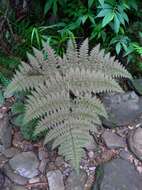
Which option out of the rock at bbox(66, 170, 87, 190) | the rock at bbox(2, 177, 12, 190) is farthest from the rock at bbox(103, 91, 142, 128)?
the rock at bbox(2, 177, 12, 190)

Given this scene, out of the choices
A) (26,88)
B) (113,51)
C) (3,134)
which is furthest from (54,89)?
(113,51)

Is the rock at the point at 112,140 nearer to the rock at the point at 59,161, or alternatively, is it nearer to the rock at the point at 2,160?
the rock at the point at 59,161

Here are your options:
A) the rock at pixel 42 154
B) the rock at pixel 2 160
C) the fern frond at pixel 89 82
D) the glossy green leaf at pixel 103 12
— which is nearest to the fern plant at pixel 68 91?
the fern frond at pixel 89 82

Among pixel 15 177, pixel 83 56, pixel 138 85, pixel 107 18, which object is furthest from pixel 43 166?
pixel 107 18

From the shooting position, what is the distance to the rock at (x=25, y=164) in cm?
244

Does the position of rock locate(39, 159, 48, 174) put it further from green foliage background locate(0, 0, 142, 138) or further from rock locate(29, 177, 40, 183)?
green foliage background locate(0, 0, 142, 138)

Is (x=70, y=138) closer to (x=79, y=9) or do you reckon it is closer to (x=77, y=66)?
(x=77, y=66)

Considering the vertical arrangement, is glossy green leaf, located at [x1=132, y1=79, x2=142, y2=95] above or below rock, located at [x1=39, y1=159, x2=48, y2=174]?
above

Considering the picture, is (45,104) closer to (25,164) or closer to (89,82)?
(89,82)

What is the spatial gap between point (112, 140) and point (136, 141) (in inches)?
6.6

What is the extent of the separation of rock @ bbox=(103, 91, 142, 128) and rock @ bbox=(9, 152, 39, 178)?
57 centimetres

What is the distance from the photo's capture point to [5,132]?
255cm

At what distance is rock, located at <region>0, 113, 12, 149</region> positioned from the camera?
253 cm

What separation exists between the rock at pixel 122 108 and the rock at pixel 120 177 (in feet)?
0.95
